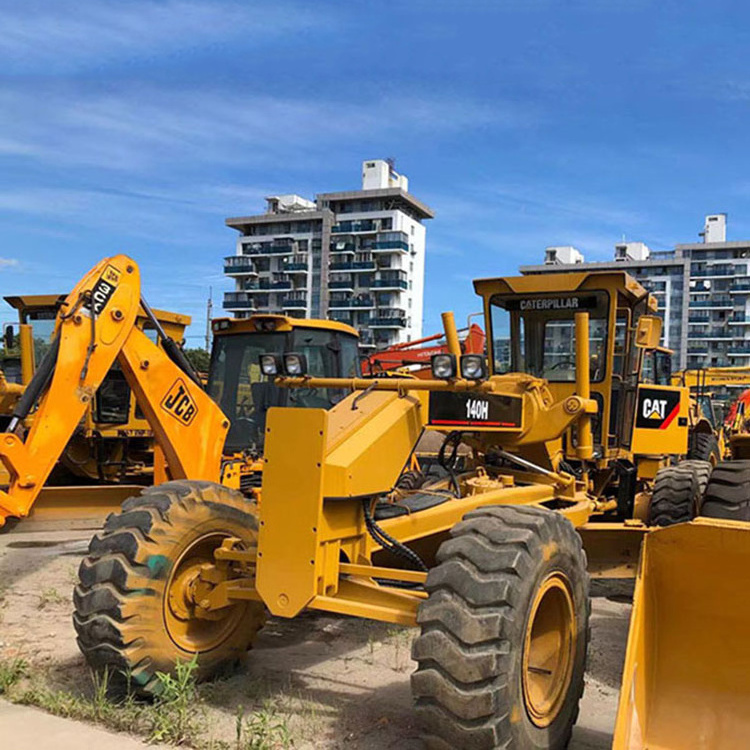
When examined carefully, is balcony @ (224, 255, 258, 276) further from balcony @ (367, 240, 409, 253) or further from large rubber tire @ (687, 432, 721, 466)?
large rubber tire @ (687, 432, 721, 466)

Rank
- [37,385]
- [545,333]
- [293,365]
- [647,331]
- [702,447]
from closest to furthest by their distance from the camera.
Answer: [293,365] → [37,385] → [647,331] → [545,333] → [702,447]

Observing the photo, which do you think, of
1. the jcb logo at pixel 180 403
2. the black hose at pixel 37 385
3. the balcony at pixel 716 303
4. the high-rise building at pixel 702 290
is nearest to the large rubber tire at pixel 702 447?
the jcb logo at pixel 180 403

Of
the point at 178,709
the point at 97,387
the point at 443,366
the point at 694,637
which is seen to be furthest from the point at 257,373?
the point at 694,637

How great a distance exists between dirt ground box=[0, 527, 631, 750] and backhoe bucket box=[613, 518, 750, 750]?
0.48m

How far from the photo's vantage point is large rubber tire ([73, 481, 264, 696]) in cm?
453

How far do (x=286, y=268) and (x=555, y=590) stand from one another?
105 metres

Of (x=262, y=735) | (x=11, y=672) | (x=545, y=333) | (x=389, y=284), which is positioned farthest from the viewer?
(x=389, y=284)

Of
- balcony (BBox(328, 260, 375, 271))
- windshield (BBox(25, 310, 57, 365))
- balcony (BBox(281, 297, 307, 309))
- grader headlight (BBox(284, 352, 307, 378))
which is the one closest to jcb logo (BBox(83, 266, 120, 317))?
grader headlight (BBox(284, 352, 307, 378))

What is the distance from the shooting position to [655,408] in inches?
328

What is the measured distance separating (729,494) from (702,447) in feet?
23.4

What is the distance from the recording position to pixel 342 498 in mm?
4395

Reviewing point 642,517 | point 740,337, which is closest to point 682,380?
point 642,517

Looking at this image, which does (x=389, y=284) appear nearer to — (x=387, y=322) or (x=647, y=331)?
(x=387, y=322)

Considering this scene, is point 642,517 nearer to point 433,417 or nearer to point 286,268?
point 433,417
